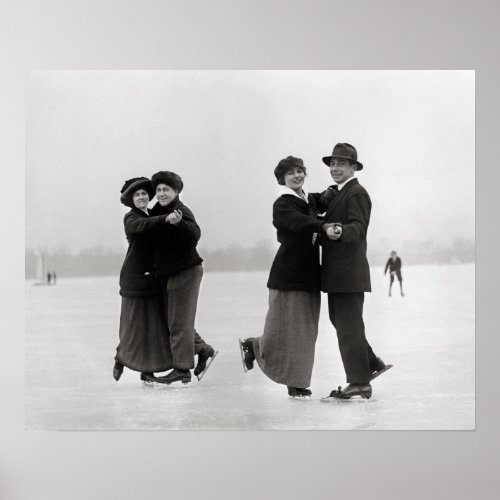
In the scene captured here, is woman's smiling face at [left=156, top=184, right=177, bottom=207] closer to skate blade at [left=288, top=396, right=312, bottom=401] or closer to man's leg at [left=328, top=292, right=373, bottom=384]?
man's leg at [left=328, top=292, right=373, bottom=384]

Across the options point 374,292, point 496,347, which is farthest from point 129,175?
point 496,347

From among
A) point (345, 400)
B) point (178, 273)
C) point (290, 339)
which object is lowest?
point (345, 400)

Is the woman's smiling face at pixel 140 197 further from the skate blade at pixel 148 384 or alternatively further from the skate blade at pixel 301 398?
the skate blade at pixel 301 398

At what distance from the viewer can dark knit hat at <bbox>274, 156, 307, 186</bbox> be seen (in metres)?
3.33

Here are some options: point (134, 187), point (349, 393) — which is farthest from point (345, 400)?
point (134, 187)

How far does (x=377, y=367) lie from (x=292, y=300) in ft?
1.32

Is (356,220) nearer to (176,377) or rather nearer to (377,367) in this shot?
(377,367)

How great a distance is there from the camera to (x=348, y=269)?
10.9 feet

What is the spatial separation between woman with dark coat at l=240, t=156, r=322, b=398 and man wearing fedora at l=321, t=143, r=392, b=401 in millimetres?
56

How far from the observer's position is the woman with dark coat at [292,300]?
3320mm

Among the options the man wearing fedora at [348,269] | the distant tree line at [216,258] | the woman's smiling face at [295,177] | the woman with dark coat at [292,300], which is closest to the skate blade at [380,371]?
the man wearing fedora at [348,269]

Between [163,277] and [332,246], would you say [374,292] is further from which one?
[163,277]
